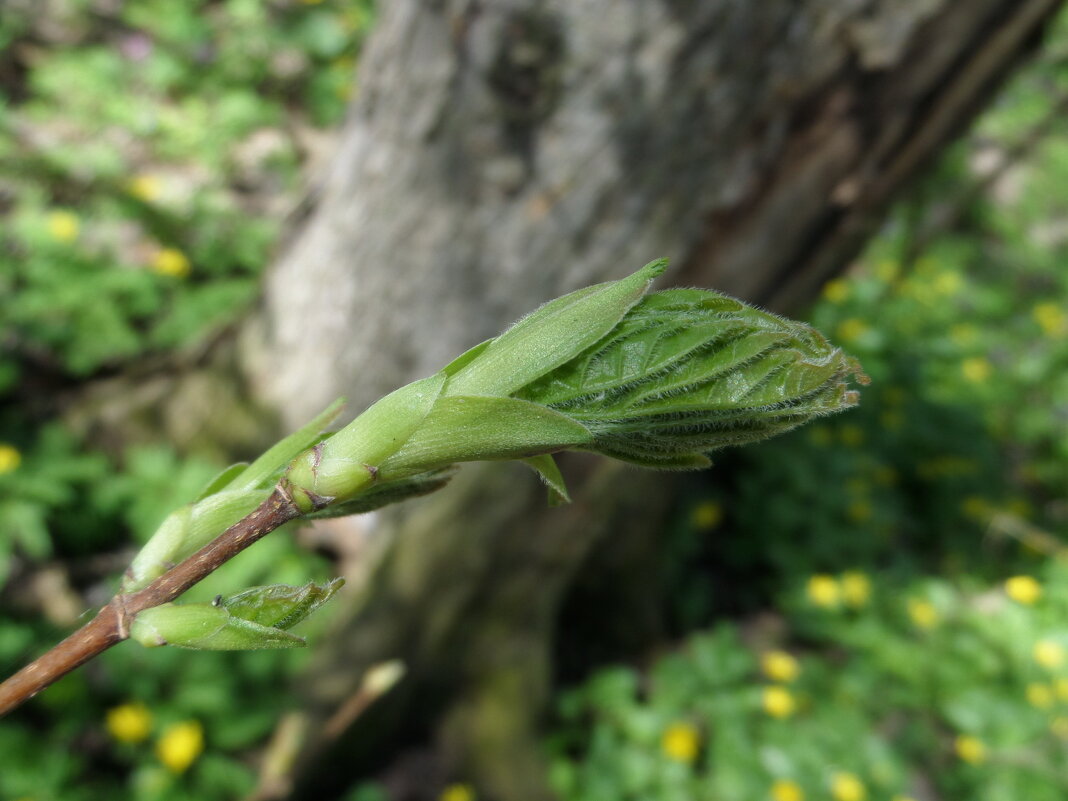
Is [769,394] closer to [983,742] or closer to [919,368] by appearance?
[983,742]

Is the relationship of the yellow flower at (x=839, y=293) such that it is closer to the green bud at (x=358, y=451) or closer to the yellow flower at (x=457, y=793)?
the yellow flower at (x=457, y=793)

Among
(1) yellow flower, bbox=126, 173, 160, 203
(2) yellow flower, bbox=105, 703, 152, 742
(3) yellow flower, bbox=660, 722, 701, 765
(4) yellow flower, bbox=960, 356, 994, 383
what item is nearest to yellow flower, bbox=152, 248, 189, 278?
(1) yellow flower, bbox=126, 173, 160, 203

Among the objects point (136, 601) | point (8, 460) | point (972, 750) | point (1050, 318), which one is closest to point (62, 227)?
point (8, 460)

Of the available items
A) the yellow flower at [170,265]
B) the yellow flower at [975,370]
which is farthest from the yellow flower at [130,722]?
the yellow flower at [975,370]

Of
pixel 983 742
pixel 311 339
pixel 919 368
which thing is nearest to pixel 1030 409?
pixel 919 368

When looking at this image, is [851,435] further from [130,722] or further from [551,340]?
[551,340]

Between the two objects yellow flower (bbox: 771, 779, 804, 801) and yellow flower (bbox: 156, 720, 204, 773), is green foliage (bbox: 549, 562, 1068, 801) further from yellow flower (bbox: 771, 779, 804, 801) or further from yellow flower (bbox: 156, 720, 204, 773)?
yellow flower (bbox: 156, 720, 204, 773)
